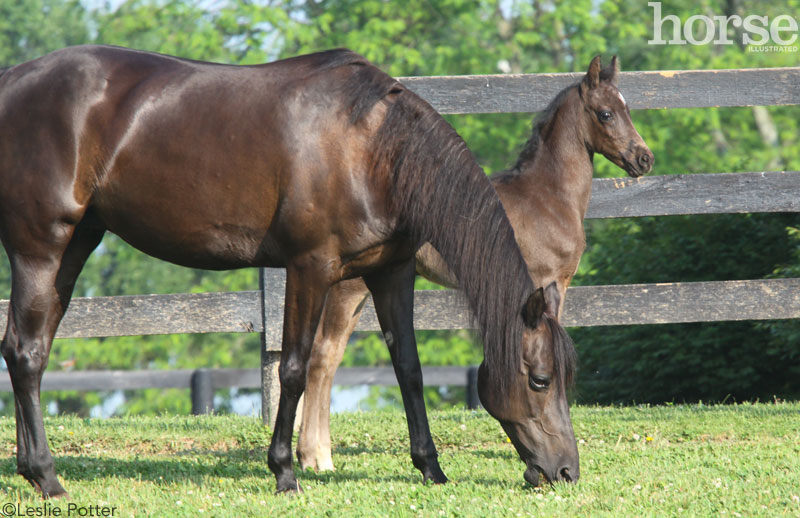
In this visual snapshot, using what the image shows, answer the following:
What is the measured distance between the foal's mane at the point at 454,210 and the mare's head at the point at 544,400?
0.06m

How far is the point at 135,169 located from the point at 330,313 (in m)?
1.54

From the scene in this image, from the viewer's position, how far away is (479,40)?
24844mm

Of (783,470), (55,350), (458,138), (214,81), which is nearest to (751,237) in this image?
(783,470)

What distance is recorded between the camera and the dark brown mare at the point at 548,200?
5.59 meters

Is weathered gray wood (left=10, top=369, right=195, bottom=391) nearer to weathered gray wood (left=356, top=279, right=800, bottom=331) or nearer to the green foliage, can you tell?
weathered gray wood (left=356, top=279, right=800, bottom=331)

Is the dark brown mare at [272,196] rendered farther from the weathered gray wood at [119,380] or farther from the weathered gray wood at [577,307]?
the weathered gray wood at [119,380]

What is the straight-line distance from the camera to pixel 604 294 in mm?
6898

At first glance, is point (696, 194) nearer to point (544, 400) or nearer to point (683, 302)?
point (683, 302)

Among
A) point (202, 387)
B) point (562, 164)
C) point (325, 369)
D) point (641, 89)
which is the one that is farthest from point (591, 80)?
point (202, 387)

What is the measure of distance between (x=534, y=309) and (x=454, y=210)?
2.01ft

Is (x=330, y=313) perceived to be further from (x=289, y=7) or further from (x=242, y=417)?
(x=289, y=7)

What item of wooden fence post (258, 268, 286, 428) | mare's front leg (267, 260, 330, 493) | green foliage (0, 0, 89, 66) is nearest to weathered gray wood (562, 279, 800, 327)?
wooden fence post (258, 268, 286, 428)

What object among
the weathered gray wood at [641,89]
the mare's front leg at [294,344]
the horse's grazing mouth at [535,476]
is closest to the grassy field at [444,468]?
the horse's grazing mouth at [535,476]

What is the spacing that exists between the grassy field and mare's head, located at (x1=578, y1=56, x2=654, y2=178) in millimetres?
1858
